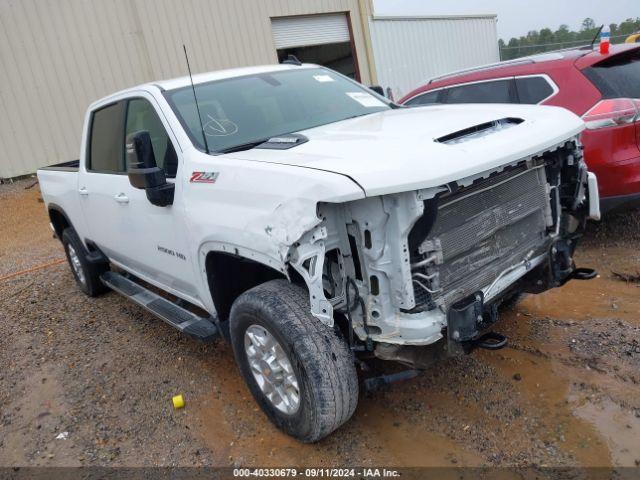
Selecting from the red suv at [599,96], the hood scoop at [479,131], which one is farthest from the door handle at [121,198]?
the red suv at [599,96]

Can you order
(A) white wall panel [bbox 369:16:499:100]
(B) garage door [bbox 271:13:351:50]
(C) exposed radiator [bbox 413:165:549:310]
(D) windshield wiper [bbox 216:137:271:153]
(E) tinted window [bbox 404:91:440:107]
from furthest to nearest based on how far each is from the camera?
(A) white wall panel [bbox 369:16:499:100], (B) garage door [bbox 271:13:351:50], (E) tinted window [bbox 404:91:440:107], (D) windshield wiper [bbox 216:137:271:153], (C) exposed radiator [bbox 413:165:549:310]

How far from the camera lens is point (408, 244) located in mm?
2387

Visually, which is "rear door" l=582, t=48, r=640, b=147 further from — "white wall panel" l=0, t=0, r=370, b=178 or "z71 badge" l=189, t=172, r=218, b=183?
"white wall panel" l=0, t=0, r=370, b=178

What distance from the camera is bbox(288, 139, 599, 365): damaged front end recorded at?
2.33 m

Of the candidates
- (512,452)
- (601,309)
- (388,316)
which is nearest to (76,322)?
(388,316)

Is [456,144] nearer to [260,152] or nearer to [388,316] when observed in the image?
[388,316]

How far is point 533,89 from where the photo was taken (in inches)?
209

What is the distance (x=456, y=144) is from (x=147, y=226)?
7.23ft

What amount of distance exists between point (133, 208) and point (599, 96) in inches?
159

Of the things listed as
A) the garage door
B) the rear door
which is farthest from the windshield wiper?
the garage door

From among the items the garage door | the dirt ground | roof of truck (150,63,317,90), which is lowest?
the dirt ground

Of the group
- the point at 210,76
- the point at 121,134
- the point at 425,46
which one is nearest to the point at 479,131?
the point at 210,76

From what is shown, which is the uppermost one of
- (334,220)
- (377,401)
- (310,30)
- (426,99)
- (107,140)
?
(310,30)

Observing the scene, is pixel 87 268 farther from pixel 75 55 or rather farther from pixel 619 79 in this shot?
pixel 75 55
